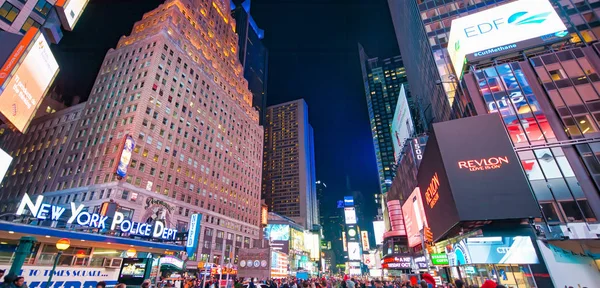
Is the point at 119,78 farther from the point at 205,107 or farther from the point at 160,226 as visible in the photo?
the point at 160,226

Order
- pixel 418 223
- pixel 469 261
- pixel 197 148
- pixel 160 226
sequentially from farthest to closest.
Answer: pixel 197 148 → pixel 418 223 → pixel 160 226 → pixel 469 261

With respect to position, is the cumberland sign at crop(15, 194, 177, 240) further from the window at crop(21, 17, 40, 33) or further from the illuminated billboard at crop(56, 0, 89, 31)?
the window at crop(21, 17, 40, 33)

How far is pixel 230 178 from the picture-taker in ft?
252

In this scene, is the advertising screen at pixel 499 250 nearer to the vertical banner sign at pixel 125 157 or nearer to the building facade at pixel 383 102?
the vertical banner sign at pixel 125 157

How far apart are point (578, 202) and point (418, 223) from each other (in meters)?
15.3

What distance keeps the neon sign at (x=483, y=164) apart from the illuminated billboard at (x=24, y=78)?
34.1 metres

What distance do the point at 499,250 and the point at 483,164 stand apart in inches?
215

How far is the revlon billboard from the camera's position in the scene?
15.7 metres

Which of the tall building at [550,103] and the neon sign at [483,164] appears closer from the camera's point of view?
the neon sign at [483,164]

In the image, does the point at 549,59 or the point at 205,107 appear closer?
the point at 549,59

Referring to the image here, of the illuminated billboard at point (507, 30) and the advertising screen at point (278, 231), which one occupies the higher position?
the illuminated billboard at point (507, 30)

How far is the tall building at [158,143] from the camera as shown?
50344mm

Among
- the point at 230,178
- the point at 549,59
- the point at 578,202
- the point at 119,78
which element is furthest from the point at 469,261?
the point at 119,78

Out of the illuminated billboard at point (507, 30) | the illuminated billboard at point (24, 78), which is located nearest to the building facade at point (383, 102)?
the illuminated billboard at point (507, 30)
